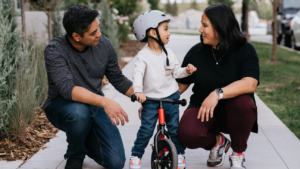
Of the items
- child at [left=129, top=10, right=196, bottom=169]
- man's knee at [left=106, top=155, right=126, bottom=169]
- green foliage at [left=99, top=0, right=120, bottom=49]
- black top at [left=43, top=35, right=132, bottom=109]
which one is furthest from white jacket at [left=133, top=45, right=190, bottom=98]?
green foliage at [left=99, top=0, right=120, bottom=49]

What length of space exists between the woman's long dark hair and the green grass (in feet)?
5.58

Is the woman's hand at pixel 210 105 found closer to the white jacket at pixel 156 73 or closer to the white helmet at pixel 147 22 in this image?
the white jacket at pixel 156 73

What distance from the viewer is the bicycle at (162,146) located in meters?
2.70

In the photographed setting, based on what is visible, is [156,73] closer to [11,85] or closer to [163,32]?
[163,32]

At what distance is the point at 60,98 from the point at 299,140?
2.53 meters

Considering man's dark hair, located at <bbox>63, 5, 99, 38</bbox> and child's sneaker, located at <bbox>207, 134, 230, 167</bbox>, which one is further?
child's sneaker, located at <bbox>207, 134, 230, 167</bbox>

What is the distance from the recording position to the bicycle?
2698 mm

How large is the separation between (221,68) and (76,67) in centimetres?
124

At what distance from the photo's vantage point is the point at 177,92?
3281 millimetres

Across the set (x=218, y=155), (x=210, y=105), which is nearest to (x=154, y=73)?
(x=210, y=105)

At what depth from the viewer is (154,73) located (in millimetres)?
3152

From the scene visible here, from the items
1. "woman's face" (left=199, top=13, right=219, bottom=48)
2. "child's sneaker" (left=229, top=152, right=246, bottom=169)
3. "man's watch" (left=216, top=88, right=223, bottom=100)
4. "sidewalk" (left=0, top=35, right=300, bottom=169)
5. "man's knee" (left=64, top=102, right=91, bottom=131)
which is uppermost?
"woman's face" (left=199, top=13, right=219, bottom=48)

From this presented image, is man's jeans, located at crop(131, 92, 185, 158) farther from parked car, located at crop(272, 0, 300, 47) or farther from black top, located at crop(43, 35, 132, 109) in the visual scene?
parked car, located at crop(272, 0, 300, 47)

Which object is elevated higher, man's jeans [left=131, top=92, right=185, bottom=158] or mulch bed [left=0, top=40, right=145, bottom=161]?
man's jeans [left=131, top=92, right=185, bottom=158]
